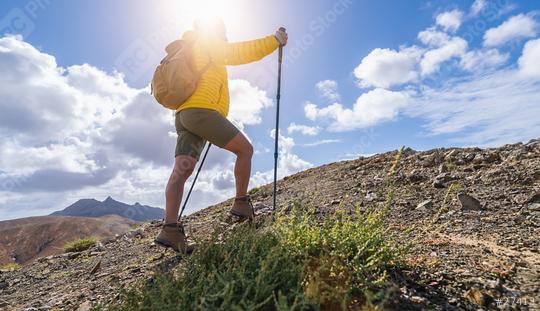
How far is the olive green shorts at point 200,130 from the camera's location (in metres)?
4.52

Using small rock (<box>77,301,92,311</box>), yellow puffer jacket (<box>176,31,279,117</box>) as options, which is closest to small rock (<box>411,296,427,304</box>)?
small rock (<box>77,301,92,311</box>)

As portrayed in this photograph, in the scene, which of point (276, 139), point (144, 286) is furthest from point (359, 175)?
point (144, 286)

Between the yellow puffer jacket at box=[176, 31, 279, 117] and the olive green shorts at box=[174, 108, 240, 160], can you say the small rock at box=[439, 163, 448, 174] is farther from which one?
the olive green shorts at box=[174, 108, 240, 160]

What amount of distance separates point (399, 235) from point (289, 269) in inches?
96.8

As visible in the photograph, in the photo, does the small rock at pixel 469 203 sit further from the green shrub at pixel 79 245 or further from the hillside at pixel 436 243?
the green shrub at pixel 79 245

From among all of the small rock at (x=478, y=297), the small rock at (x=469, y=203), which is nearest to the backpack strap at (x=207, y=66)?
the small rock at (x=478, y=297)

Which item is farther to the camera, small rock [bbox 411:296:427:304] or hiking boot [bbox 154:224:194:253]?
hiking boot [bbox 154:224:194:253]

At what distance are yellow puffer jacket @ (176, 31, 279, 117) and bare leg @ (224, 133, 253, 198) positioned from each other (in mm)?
439

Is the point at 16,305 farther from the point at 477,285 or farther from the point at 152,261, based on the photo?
the point at 477,285

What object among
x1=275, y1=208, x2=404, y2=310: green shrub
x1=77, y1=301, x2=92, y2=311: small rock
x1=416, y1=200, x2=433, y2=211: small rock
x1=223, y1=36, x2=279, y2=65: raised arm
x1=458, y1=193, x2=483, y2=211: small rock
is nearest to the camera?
x1=275, y1=208, x2=404, y2=310: green shrub

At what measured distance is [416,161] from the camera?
10.4 meters

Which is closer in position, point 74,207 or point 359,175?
point 359,175

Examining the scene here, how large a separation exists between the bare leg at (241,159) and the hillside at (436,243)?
2.08ft

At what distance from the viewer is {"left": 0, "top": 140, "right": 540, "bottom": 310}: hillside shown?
3.01 m
